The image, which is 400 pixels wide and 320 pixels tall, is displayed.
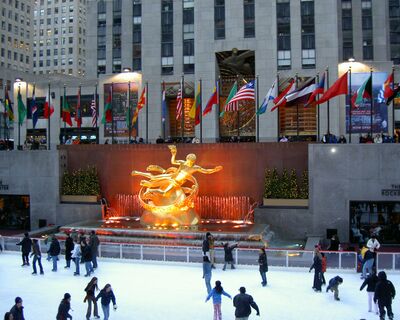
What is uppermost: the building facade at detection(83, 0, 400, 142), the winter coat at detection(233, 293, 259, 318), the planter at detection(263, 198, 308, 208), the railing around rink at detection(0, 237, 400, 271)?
the building facade at detection(83, 0, 400, 142)

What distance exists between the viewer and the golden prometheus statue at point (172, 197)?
23.6 meters

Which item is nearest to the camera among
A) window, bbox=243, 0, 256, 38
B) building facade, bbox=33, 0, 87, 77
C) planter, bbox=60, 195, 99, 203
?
planter, bbox=60, 195, 99, 203

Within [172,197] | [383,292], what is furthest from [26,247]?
[383,292]

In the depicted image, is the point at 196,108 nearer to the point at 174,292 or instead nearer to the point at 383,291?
the point at 174,292

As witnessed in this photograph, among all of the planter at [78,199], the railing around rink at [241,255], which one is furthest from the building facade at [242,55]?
the railing around rink at [241,255]

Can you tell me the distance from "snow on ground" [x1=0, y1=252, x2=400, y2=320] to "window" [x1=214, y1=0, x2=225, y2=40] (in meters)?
22.2

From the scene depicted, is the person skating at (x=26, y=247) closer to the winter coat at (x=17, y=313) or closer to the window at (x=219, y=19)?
the winter coat at (x=17, y=313)

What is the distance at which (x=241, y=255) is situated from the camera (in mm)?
17938

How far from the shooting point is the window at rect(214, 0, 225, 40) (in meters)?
36.8

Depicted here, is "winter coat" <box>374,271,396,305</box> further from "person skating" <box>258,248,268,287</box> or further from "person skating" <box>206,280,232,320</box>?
"person skating" <box>258,248,268,287</box>

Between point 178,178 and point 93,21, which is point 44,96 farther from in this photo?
point 178,178

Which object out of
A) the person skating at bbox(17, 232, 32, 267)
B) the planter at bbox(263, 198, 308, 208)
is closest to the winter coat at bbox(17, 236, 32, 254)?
the person skating at bbox(17, 232, 32, 267)

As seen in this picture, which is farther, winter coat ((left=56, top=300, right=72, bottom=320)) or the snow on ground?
the snow on ground

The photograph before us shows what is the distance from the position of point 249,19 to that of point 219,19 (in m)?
2.16
